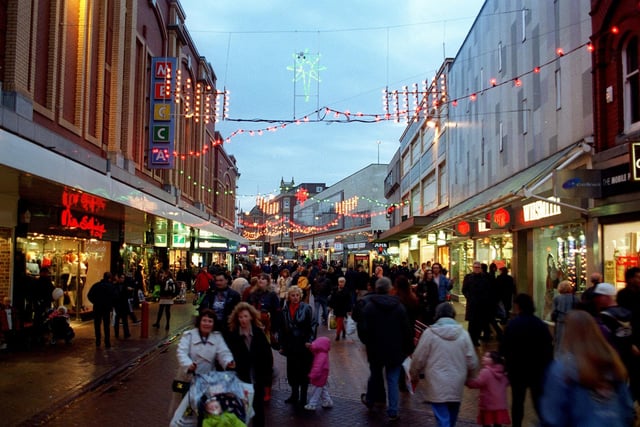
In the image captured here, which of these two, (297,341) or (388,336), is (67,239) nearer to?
(297,341)

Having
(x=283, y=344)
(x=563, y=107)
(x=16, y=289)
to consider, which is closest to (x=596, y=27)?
(x=563, y=107)

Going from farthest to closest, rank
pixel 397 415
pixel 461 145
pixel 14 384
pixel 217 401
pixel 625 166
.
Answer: pixel 461 145 < pixel 625 166 < pixel 14 384 < pixel 397 415 < pixel 217 401

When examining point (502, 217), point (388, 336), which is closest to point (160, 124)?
point (502, 217)

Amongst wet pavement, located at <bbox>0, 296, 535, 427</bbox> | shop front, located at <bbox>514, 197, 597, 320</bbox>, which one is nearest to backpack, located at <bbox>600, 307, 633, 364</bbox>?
wet pavement, located at <bbox>0, 296, 535, 427</bbox>

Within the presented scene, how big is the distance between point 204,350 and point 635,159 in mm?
8171

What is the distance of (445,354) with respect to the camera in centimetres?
605

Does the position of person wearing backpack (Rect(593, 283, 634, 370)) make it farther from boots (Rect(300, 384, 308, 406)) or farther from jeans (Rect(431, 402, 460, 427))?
boots (Rect(300, 384, 308, 406))

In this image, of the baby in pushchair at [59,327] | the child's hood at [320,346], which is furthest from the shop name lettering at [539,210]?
the baby in pushchair at [59,327]

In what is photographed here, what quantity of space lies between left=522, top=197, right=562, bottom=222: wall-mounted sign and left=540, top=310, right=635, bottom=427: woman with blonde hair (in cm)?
1144

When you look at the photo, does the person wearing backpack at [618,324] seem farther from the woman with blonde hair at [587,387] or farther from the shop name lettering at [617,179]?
the shop name lettering at [617,179]

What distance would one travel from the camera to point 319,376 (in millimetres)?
8234

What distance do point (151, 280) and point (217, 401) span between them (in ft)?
75.9

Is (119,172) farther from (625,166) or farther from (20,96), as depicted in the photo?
(625,166)

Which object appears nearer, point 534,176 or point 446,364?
point 446,364
